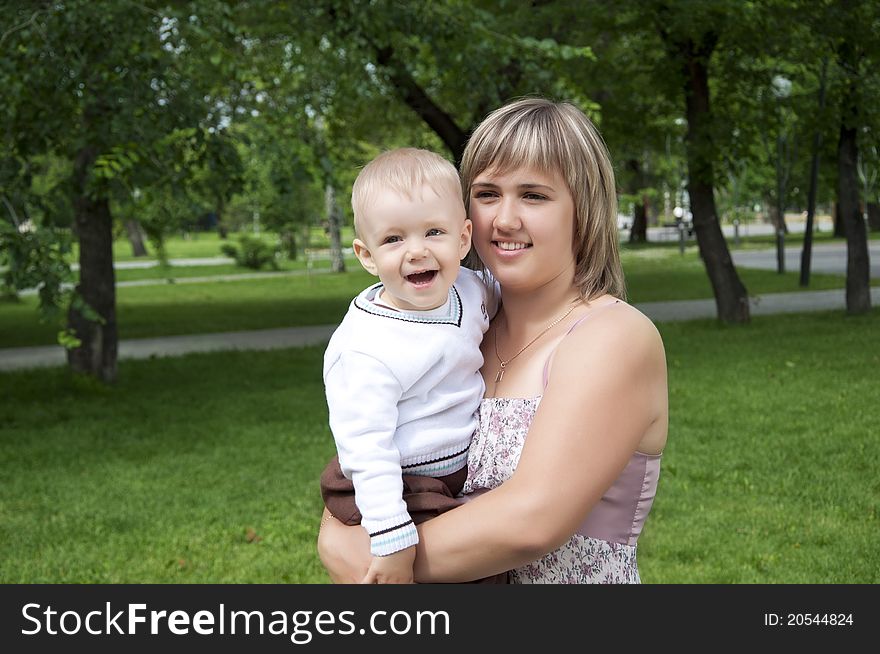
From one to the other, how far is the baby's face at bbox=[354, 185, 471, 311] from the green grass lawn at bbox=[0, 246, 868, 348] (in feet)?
42.7

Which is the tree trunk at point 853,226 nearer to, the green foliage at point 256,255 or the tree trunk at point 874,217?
the green foliage at point 256,255

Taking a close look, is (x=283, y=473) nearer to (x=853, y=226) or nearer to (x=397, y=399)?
(x=397, y=399)

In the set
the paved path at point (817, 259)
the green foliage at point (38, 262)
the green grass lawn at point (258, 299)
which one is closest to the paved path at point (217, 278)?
the green grass lawn at point (258, 299)

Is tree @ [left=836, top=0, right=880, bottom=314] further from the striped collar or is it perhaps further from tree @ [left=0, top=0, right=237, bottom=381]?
the striped collar

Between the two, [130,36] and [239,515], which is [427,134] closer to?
[130,36]

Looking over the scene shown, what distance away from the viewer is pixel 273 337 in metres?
16.4

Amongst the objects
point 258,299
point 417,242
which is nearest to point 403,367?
point 417,242

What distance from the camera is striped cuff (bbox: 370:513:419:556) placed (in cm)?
208

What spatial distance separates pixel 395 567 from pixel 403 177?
2.49 feet

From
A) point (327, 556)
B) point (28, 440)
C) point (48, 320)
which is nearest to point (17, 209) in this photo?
point (48, 320)

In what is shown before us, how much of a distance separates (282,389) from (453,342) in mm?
9828

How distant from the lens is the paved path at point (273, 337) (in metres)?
14.8

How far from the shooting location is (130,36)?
8.24 m

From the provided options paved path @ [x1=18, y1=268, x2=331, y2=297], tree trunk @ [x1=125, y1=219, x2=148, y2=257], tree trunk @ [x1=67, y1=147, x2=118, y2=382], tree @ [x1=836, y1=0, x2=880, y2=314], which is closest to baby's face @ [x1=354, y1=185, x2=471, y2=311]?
tree trunk @ [x1=67, y1=147, x2=118, y2=382]
